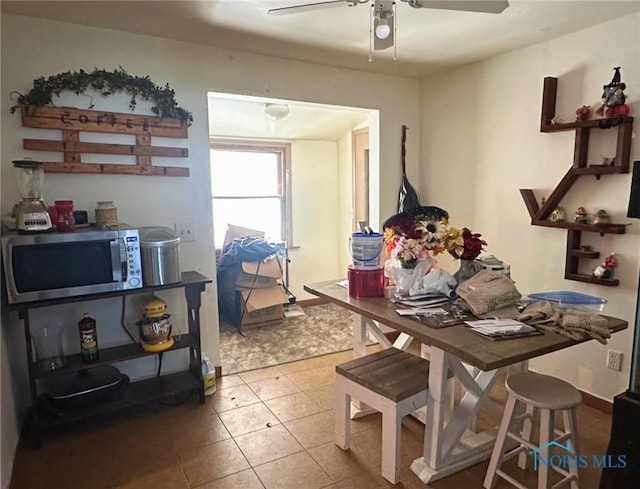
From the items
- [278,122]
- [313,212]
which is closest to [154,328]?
[278,122]

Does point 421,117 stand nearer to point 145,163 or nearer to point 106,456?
point 145,163

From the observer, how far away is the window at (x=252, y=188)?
186 inches

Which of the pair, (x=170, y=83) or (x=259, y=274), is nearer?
(x=170, y=83)

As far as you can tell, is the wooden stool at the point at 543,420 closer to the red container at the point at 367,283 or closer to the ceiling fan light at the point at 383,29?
the red container at the point at 367,283

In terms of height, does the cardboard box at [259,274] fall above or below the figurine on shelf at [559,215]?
below

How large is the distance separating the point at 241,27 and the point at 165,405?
237cm

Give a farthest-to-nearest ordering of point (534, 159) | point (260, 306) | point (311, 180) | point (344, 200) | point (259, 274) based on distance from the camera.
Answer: point (344, 200)
point (311, 180)
point (259, 274)
point (260, 306)
point (534, 159)

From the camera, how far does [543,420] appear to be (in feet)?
5.77

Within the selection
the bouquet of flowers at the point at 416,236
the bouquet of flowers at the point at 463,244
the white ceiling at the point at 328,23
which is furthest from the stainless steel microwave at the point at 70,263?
the bouquet of flowers at the point at 463,244

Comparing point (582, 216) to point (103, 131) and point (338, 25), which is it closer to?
point (338, 25)

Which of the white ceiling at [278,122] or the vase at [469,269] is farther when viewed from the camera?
the white ceiling at [278,122]

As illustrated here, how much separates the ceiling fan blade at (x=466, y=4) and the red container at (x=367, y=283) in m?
1.24

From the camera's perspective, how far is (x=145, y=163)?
2.74 metres

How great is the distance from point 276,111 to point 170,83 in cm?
133
